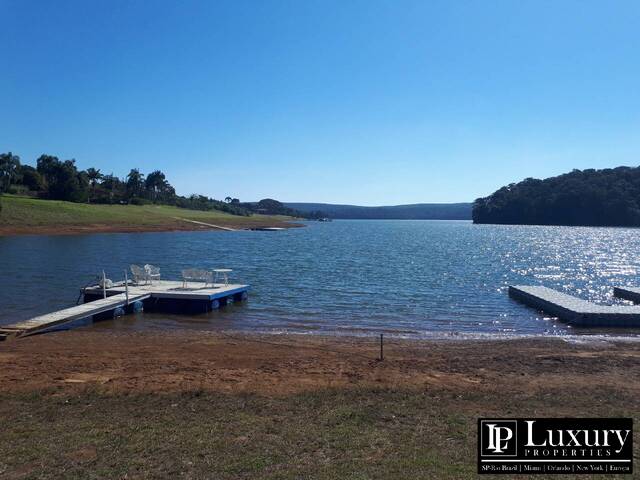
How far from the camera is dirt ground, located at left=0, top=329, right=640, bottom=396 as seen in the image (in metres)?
11.9

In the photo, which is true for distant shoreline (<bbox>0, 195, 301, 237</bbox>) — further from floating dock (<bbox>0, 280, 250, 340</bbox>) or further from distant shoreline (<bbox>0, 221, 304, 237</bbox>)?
floating dock (<bbox>0, 280, 250, 340</bbox>)

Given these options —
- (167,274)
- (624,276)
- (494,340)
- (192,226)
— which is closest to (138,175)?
(192,226)

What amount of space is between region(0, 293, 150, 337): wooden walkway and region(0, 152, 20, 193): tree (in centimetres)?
12024

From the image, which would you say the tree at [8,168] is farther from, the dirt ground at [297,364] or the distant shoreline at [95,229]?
the dirt ground at [297,364]

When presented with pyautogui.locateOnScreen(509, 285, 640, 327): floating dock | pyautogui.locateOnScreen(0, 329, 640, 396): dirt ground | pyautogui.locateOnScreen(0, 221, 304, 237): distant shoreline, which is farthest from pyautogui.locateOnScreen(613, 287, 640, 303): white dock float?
pyautogui.locateOnScreen(0, 221, 304, 237): distant shoreline

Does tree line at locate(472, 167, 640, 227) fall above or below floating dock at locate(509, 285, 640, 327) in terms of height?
above

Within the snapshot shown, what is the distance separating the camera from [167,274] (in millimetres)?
39438

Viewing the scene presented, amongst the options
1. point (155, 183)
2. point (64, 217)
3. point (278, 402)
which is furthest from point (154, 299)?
point (155, 183)

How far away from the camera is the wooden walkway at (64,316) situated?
1808cm

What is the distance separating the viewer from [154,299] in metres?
25.5

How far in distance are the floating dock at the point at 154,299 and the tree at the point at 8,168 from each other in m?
117

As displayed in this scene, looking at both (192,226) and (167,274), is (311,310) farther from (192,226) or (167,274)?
(192,226)

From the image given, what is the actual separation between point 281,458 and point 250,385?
461 cm

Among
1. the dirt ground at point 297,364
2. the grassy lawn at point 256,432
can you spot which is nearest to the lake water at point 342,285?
the dirt ground at point 297,364
